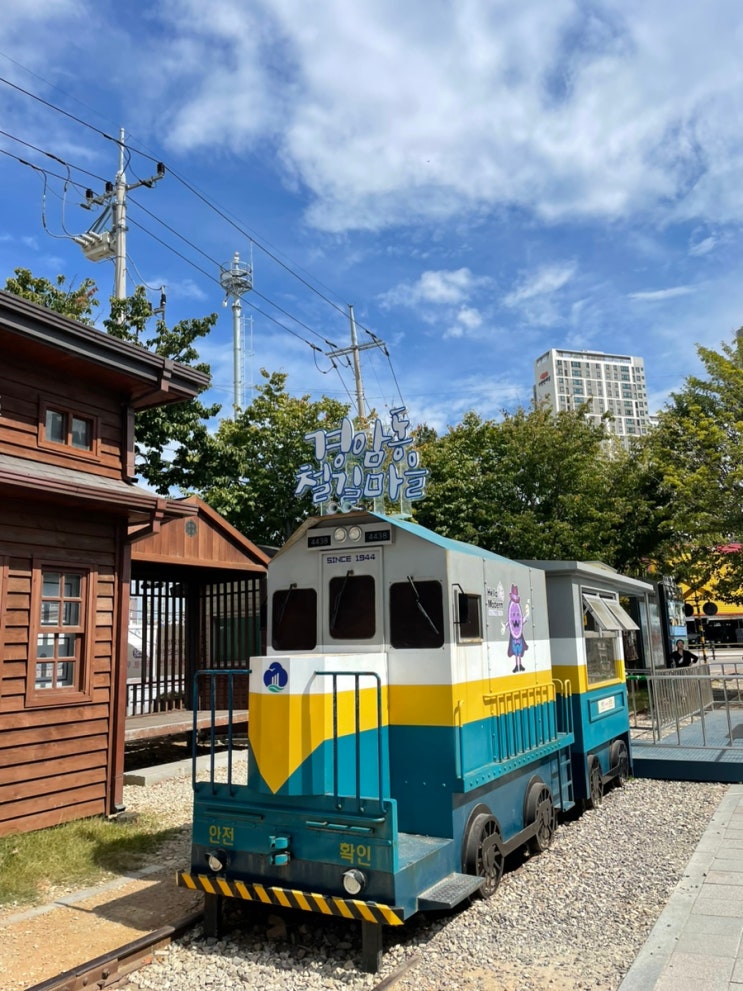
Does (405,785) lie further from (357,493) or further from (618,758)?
(618,758)

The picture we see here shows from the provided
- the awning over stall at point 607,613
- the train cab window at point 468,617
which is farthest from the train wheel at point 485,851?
the awning over stall at point 607,613

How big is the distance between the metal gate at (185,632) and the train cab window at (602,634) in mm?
5617

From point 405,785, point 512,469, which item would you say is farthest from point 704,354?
point 405,785

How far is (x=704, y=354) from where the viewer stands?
19875 mm

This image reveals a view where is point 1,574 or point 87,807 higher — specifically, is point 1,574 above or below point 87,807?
above

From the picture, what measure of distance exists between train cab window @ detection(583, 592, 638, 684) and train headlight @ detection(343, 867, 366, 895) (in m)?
5.02

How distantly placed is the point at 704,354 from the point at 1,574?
1849cm

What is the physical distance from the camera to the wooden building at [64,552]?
300 inches

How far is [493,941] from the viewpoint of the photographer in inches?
203

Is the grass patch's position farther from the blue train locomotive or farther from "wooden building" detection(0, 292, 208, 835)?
the blue train locomotive

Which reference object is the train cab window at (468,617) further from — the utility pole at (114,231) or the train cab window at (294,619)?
the utility pole at (114,231)

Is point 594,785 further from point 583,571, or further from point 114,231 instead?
point 114,231

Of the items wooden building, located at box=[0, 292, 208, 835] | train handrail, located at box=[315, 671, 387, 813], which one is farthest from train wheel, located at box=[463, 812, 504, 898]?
wooden building, located at box=[0, 292, 208, 835]

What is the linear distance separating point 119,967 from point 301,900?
48.2 inches
